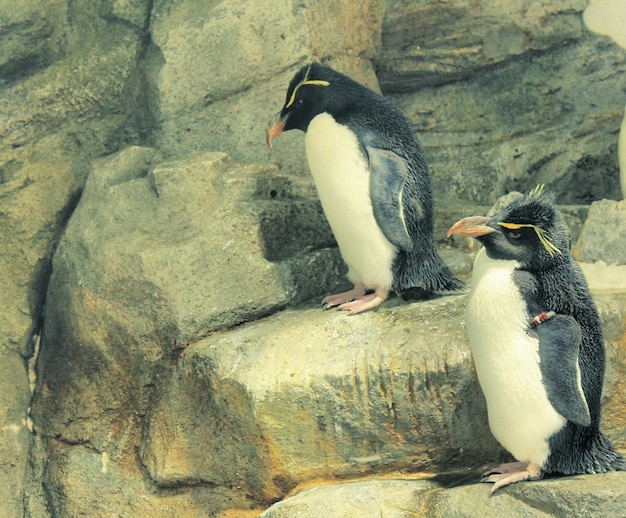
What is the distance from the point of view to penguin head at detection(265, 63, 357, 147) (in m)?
3.50

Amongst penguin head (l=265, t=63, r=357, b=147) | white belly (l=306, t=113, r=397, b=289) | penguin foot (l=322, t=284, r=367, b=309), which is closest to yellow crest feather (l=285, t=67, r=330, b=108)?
penguin head (l=265, t=63, r=357, b=147)

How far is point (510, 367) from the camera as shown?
2.69m

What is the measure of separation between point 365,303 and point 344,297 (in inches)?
5.7

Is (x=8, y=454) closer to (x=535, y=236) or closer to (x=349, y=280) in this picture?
(x=349, y=280)

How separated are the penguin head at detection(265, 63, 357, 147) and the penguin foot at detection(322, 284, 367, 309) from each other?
61cm

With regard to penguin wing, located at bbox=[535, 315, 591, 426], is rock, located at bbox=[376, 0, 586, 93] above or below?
above

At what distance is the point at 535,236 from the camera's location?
2754 millimetres

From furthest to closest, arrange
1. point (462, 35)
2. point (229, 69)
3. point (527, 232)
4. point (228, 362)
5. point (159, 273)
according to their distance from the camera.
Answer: point (462, 35)
point (229, 69)
point (159, 273)
point (228, 362)
point (527, 232)

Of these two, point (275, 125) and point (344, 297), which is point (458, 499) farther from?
point (275, 125)

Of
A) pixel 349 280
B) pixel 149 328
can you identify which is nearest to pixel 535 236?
pixel 349 280

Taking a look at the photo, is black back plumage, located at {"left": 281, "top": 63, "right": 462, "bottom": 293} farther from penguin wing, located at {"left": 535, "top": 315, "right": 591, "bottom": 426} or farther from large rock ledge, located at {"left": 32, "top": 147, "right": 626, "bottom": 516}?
penguin wing, located at {"left": 535, "top": 315, "right": 591, "bottom": 426}

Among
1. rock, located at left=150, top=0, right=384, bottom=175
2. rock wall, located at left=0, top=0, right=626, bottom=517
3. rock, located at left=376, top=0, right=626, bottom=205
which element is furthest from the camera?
rock, located at left=376, top=0, right=626, bottom=205

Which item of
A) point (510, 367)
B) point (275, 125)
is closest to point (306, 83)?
point (275, 125)

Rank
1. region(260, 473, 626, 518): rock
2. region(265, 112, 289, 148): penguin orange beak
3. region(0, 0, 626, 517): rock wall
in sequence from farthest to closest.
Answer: region(265, 112, 289, 148): penguin orange beak, region(0, 0, 626, 517): rock wall, region(260, 473, 626, 518): rock
